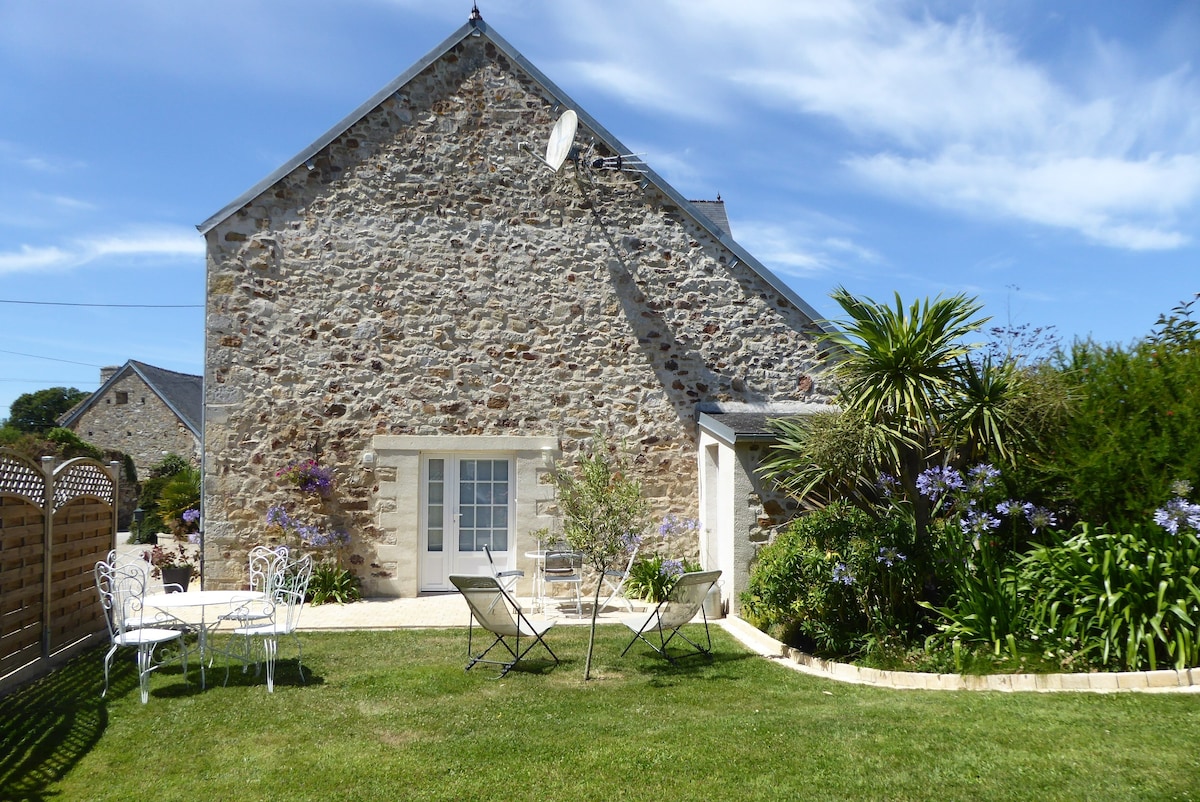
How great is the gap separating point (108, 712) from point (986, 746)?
5385mm

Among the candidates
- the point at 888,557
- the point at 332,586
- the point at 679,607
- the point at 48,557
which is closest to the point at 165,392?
the point at 332,586

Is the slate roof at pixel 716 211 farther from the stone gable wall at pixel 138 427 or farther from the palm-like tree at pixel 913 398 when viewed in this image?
the stone gable wall at pixel 138 427

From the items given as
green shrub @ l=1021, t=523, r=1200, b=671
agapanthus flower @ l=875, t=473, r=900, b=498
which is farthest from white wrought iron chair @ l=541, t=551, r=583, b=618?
green shrub @ l=1021, t=523, r=1200, b=671

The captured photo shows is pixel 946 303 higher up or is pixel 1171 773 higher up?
pixel 946 303

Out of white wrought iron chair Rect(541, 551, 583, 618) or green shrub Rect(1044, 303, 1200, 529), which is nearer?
green shrub Rect(1044, 303, 1200, 529)

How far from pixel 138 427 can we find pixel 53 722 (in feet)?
79.4

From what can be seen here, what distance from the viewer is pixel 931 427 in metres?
7.58

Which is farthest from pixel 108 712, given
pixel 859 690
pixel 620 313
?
pixel 620 313

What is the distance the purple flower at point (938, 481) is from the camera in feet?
22.3

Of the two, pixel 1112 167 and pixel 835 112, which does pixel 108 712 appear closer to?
pixel 835 112

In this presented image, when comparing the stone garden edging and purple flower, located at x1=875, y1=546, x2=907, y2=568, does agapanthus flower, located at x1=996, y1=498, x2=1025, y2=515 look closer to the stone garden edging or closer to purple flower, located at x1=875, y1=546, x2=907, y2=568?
purple flower, located at x1=875, y1=546, x2=907, y2=568

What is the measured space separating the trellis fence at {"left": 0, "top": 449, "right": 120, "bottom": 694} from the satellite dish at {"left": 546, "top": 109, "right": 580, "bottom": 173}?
5.84 meters

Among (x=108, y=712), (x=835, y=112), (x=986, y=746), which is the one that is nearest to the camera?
(x=986, y=746)

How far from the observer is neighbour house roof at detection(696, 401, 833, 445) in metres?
8.45
